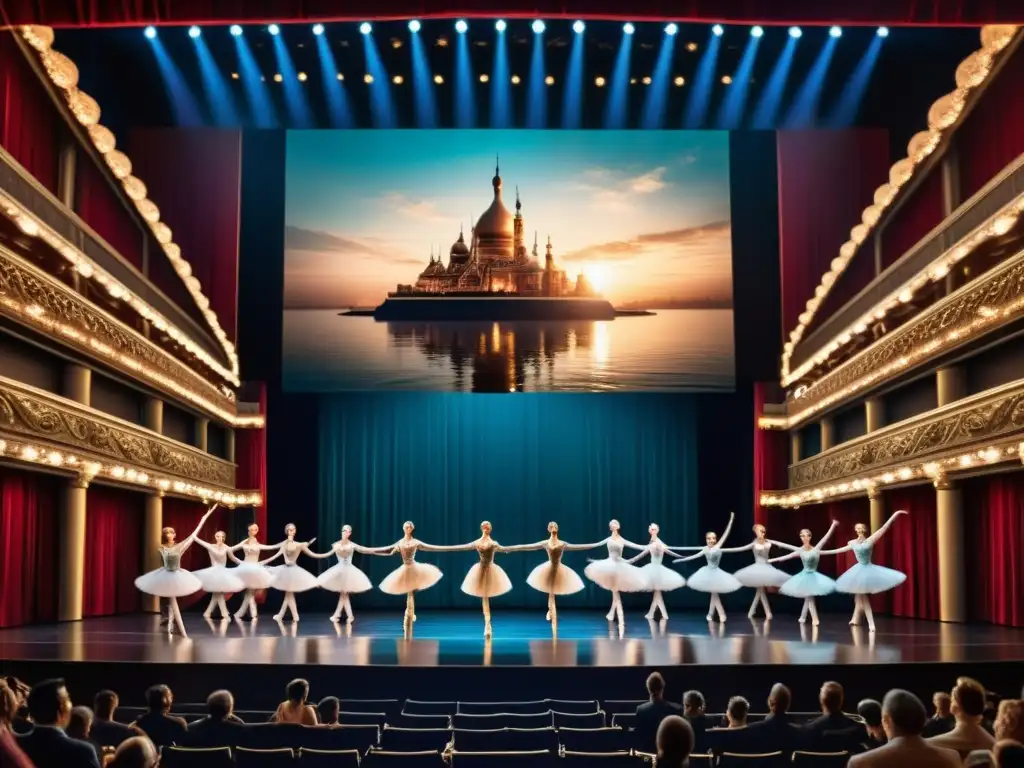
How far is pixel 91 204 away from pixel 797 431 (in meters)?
13.9

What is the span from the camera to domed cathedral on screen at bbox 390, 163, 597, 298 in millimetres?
22391

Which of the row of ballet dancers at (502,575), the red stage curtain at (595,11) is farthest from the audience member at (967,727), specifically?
the row of ballet dancers at (502,575)

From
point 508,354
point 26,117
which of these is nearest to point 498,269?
point 508,354

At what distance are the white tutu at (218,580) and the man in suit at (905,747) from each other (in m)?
12.8

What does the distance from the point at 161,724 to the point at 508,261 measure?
1700cm

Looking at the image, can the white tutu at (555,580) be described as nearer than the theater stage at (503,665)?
No

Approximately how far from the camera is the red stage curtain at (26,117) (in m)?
14.7

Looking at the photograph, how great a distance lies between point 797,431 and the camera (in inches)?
905

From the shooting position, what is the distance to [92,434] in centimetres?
1577

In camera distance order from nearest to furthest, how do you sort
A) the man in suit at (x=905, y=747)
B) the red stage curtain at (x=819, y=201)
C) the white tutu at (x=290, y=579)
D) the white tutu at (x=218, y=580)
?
1. the man in suit at (x=905, y=747)
2. the white tutu at (x=218, y=580)
3. the white tutu at (x=290, y=579)
4. the red stage curtain at (x=819, y=201)

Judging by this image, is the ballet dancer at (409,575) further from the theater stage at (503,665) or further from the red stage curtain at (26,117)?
the red stage curtain at (26,117)

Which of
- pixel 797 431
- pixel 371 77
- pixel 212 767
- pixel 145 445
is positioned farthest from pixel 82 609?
pixel 797 431

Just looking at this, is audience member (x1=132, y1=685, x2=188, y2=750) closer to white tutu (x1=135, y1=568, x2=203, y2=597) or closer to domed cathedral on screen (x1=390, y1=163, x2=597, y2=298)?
white tutu (x1=135, y1=568, x2=203, y2=597)

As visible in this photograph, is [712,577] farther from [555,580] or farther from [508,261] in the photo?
[508,261]
